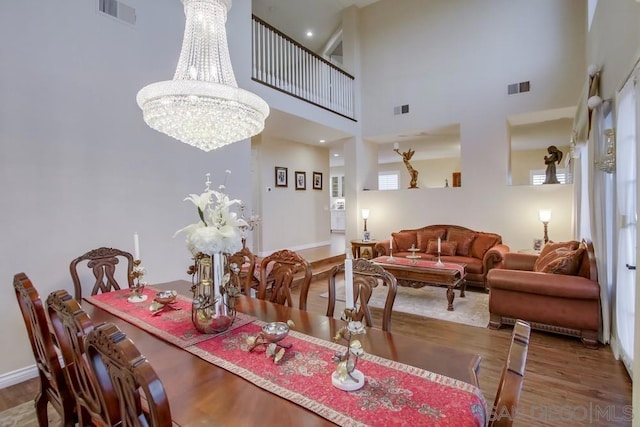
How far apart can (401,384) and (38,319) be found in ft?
4.87

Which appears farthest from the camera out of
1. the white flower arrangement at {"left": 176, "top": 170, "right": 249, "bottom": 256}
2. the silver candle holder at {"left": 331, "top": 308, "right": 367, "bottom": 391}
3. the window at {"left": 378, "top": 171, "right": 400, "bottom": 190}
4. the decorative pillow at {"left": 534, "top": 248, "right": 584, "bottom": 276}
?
the window at {"left": 378, "top": 171, "right": 400, "bottom": 190}

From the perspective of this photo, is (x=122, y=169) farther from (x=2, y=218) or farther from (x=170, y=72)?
(x=170, y=72)

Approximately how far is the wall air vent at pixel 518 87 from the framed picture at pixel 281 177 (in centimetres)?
454

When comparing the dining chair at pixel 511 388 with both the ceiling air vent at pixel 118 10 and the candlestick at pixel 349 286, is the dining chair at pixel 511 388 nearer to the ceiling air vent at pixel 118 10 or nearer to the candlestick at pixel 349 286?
the candlestick at pixel 349 286

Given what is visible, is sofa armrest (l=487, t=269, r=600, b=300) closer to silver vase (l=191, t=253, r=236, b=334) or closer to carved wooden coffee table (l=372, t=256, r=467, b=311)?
carved wooden coffee table (l=372, t=256, r=467, b=311)

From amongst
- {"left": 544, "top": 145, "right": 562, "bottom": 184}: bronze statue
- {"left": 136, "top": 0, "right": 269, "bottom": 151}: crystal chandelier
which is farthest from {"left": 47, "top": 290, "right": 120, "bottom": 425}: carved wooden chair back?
{"left": 544, "top": 145, "right": 562, "bottom": 184}: bronze statue

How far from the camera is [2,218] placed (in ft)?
7.84

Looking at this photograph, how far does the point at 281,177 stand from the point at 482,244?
4.24 m

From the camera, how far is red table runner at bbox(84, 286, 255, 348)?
4.81 ft

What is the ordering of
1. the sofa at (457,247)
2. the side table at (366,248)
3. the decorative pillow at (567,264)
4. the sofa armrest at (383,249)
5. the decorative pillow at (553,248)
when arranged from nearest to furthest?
the decorative pillow at (567,264), the decorative pillow at (553,248), the sofa at (457,247), the sofa armrest at (383,249), the side table at (366,248)

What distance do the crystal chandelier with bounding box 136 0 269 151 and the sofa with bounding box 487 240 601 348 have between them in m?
2.93

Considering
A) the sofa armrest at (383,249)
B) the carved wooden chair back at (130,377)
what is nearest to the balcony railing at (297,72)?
the sofa armrest at (383,249)

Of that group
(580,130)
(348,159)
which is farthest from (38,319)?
(348,159)

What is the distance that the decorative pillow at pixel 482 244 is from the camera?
505 centimetres
